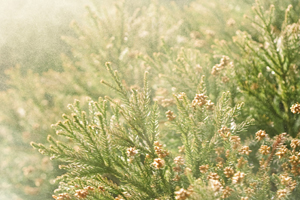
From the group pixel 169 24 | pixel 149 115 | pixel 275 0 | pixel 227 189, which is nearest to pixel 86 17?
pixel 169 24

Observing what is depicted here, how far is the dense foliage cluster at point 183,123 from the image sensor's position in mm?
884

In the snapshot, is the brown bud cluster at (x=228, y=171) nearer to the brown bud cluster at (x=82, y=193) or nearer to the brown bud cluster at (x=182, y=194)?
the brown bud cluster at (x=182, y=194)

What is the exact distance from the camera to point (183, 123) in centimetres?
94

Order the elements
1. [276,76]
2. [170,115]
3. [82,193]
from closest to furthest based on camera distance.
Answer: [82,193], [170,115], [276,76]

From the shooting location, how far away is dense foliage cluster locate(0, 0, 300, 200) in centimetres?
88

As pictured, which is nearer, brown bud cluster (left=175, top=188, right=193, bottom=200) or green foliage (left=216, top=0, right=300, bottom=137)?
brown bud cluster (left=175, top=188, right=193, bottom=200)

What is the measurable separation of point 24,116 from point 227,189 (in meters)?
2.11

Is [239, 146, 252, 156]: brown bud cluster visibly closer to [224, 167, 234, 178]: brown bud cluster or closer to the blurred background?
[224, 167, 234, 178]: brown bud cluster

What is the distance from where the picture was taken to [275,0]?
1.86 meters

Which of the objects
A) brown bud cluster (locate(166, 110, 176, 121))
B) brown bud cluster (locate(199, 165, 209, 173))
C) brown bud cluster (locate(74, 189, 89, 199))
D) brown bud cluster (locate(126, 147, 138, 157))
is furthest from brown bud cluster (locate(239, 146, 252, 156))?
brown bud cluster (locate(74, 189, 89, 199))

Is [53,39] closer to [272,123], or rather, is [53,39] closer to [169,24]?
[169,24]

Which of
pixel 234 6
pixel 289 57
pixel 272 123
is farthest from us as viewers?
pixel 234 6

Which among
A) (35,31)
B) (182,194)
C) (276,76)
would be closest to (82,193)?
(182,194)

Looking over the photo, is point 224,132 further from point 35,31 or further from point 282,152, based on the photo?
point 35,31
